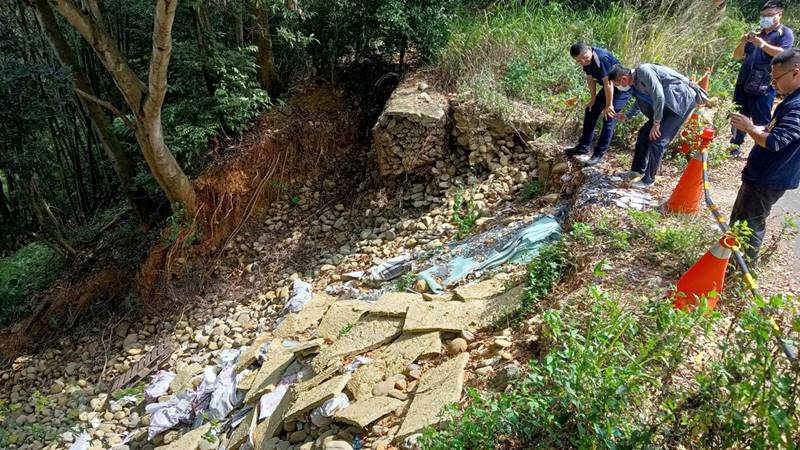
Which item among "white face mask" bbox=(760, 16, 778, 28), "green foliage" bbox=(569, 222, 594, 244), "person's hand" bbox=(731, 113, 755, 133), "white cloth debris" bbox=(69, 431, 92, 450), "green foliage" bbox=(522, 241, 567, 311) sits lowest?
"white cloth debris" bbox=(69, 431, 92, 450)

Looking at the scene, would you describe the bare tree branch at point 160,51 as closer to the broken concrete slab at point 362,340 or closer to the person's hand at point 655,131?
the broken concrete slab at point 362,340

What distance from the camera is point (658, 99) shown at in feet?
13.5

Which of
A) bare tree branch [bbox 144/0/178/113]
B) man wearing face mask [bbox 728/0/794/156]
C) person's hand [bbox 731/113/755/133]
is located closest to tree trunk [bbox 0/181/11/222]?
bare tree branch [bbox 144/0/178/113]

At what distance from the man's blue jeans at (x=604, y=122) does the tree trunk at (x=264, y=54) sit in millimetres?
4078

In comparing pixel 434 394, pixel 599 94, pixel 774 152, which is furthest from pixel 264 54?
pixel 774 152

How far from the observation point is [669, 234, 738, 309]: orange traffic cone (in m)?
2.83

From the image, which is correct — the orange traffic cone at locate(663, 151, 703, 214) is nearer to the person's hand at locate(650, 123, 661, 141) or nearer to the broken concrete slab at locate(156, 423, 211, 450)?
the person's hand at locate(650, 123, 661, 141)

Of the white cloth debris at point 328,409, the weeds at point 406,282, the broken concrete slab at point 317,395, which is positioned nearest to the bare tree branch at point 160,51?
the weeds at point 406,282

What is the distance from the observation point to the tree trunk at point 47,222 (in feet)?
21.7

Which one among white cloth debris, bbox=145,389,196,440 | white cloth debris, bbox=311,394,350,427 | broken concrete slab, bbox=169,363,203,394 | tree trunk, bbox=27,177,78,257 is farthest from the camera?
tree trunk, bbox=27,177,78,257

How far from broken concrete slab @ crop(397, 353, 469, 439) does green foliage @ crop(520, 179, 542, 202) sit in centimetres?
259

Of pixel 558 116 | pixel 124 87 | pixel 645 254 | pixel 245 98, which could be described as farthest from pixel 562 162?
pixel 124 87

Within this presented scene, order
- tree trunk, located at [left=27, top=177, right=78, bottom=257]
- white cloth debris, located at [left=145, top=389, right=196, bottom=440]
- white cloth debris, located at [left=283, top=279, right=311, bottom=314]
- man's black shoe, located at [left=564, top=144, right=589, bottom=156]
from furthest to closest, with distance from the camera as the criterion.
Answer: tree trunk, located at [left=27, top=177, right=78, bottom=257]
white cloth debris, located at [left=283, top=279, right=311, bottom=314]
man's black shoe, located at [left=564, top=144, right=589, bottom=156]
white cloth debris, located at [left=145, top=389, right=196, bottom=440]

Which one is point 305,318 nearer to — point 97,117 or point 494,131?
point 494,131
